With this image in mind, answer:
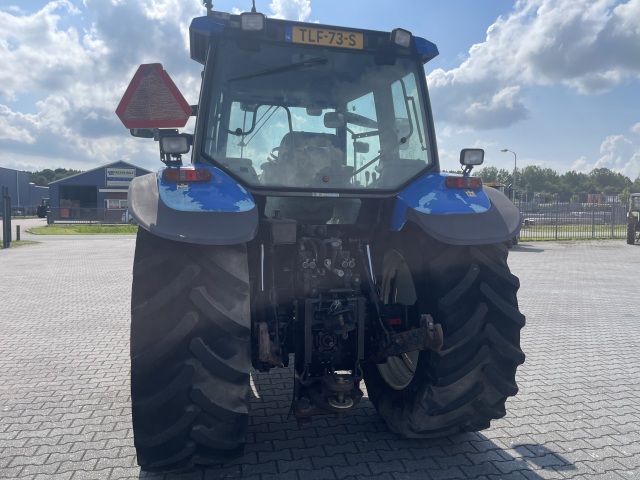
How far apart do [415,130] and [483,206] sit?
2.96ft

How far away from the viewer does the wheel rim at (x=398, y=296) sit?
12.5 feet

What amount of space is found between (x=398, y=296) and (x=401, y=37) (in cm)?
190

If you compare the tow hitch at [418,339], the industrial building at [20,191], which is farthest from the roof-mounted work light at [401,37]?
the industrial building at [20,191]

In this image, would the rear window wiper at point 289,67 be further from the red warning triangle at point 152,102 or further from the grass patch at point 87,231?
the grass patch at point 87,231

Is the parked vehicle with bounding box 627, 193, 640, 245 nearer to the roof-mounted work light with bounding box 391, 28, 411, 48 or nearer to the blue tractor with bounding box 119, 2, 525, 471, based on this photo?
the blue tractor with bounding box 119, 2, 525, 471

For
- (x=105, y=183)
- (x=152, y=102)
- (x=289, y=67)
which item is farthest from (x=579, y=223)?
(x=105, y=183)

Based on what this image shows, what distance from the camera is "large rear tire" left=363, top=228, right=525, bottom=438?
3.29 metres

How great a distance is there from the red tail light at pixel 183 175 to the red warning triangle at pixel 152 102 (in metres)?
2.97

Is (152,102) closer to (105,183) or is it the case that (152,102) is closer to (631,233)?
(631,233)

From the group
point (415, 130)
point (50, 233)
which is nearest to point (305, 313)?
point (415, 130)

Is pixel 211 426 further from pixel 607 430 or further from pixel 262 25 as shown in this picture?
pixel 607 430

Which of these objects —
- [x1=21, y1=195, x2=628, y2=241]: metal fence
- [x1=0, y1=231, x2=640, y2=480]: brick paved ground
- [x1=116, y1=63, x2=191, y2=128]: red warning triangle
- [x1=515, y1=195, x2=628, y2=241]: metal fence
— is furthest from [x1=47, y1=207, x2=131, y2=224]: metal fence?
[x1=116, y1=63, x2=191, y2=128]: red warning triangle

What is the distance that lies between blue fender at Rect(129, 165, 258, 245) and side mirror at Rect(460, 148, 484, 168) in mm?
1671

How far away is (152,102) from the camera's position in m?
6.33
